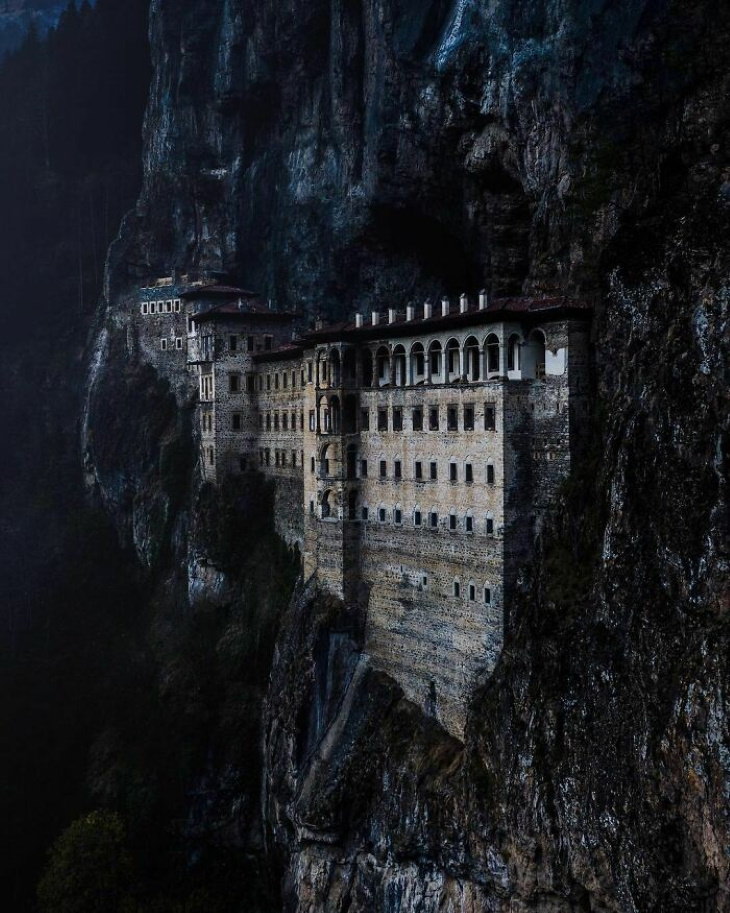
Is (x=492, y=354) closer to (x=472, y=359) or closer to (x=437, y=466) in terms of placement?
(x=472, y=359)

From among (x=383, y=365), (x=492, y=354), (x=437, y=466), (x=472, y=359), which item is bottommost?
(x=437, y=466)

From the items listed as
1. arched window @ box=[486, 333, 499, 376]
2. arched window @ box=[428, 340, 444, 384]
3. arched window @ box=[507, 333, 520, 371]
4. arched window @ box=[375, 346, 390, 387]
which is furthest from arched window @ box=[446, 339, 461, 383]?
arched window @ box=[375, 346, 390, 387]

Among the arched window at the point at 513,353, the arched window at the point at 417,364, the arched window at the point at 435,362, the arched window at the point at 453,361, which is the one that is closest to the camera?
the arched window at the point at 513,353

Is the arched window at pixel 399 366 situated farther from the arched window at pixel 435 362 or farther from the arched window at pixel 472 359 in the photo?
the arched window at pixel 472 359

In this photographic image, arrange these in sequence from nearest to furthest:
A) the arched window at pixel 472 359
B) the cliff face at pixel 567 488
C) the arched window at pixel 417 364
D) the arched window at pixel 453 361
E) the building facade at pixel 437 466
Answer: the cliff face at pixel 567 488 → the building facade at pixel 437 466 → the arched window at pixel 472 359 → the arched window at pixel 453 361 → the arched window at pixel 417 364

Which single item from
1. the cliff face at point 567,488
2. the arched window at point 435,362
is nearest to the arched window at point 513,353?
the cliff face at point 567,488

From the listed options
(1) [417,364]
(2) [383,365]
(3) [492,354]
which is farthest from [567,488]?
(2) [383,365]


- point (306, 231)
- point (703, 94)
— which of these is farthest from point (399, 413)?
point (306, 231)

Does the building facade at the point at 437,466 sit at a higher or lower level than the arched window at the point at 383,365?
lower
